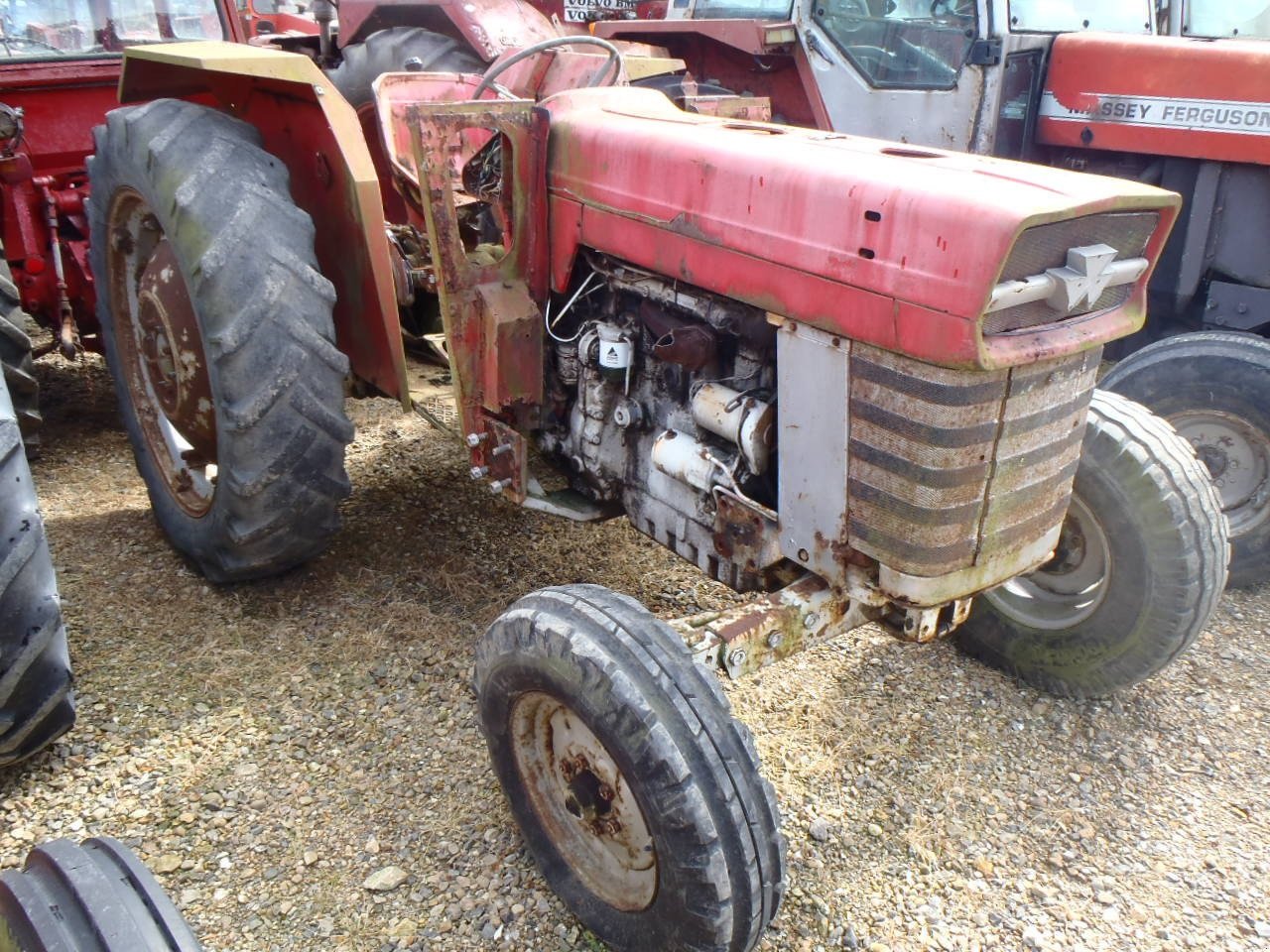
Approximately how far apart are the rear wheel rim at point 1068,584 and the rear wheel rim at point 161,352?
2284 mm

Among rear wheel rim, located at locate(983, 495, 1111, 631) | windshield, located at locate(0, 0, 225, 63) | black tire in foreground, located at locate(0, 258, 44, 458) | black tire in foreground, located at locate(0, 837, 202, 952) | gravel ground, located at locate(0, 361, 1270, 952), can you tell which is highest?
windshield, located at locate(0, 0, 225, 63)

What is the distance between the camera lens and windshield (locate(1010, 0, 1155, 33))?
13.2ft

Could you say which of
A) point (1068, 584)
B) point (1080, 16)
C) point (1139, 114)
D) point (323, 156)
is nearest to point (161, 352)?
point (323, 156)

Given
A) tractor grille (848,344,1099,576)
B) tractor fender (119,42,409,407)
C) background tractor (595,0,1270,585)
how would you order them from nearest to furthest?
1. tractor grille (848,344,1099,576)
2. tractor fender (119,42,409,407)
3. background tractor (595,0,1270,585)

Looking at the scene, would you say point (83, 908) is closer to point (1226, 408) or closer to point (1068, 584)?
point (1068, 584)

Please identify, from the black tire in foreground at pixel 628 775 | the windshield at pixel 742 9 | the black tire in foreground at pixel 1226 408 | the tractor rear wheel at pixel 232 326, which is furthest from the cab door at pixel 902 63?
the black tire in foreground at pixel 628 775

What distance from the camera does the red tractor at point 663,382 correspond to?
1.71 m

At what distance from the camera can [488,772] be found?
2387mm

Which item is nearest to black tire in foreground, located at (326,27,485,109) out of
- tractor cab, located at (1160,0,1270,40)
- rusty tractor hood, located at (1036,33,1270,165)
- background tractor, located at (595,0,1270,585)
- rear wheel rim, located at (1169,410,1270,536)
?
background tractor, located at (595,0,1270,585)

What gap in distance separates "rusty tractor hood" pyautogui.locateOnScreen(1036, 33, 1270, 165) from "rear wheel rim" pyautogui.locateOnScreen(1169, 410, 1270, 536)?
1025 millimetres

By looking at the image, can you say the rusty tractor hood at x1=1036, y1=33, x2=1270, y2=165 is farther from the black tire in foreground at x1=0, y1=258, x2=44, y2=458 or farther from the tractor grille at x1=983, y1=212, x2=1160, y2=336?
the black tire in foreground at x1=0, y1=258, x2=44, y2=458

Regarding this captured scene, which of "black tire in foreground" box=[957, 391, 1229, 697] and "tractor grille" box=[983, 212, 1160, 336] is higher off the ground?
"tractor grille" box=[983, 212, 1160, 336]

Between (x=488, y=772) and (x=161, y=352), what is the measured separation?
159 centimetres

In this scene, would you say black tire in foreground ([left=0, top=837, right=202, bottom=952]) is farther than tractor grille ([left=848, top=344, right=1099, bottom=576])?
No
